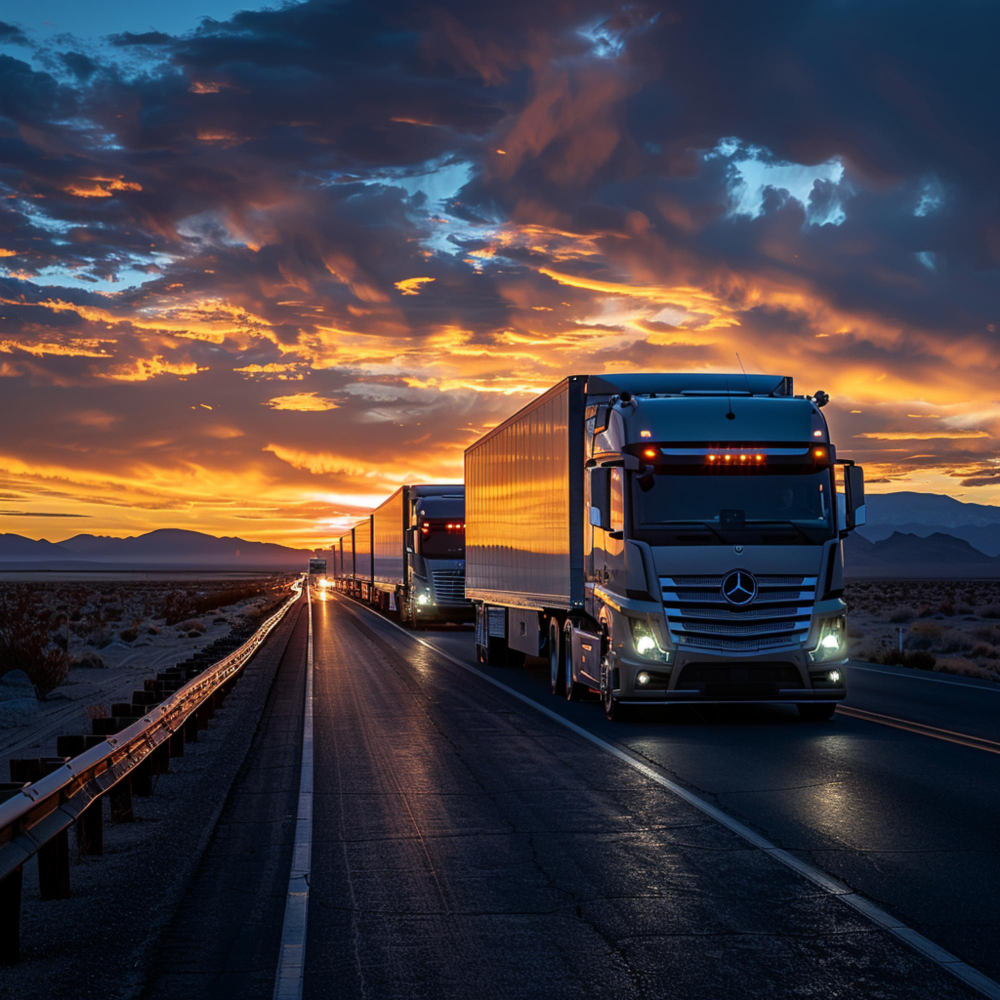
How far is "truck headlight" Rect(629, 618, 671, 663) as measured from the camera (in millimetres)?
14555

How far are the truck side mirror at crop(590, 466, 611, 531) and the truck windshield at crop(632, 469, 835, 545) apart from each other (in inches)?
17.0

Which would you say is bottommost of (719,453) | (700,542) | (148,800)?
(148,800)

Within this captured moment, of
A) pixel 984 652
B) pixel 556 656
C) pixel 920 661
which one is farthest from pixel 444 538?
pixel 556 656

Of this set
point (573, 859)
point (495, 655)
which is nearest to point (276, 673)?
point (495, 655)

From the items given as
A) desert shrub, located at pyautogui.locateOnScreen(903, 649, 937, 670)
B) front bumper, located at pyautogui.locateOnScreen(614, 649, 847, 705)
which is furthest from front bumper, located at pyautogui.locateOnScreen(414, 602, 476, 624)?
front bumper, located at pyautogui.locateOnScreen(614, 649, 847, 705)

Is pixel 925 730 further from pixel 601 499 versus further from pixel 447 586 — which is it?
pixel 447 586

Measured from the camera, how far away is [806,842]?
27.8ft

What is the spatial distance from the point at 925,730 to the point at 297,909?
9.78m

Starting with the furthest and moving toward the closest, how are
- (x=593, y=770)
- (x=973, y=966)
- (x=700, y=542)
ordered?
(x=700, y=542) → (x=593, y=770) → (x=973, y=966)

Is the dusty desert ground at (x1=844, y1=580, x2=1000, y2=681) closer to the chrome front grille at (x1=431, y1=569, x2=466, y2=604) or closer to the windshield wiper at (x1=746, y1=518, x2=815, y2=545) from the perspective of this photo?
the windshield wiper at (x1=746, y1=518, x2=815, y2=545)

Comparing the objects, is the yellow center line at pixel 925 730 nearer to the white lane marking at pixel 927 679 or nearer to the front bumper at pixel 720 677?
the front bumper at pixel 720 677

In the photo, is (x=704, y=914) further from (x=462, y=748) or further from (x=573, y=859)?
(x=462, y=748)

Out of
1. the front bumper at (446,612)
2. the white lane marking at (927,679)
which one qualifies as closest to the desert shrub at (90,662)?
the front bumper at (446,612)

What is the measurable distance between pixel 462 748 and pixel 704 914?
6.81m
